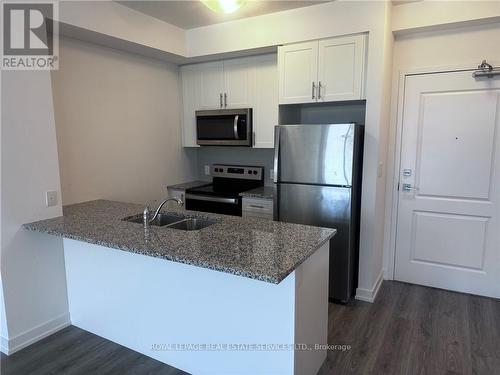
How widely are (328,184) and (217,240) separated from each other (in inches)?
51.8

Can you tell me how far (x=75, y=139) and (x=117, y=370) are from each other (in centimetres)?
191

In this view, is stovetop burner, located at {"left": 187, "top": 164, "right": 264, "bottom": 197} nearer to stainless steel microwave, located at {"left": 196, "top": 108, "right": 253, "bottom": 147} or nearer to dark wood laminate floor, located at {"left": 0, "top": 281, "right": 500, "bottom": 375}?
stainless steel microwave, located at {"left": 196, "top": 108, "right": 253, "bottom": 147}

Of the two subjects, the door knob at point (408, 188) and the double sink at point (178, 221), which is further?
the door knob at point (408, 188)

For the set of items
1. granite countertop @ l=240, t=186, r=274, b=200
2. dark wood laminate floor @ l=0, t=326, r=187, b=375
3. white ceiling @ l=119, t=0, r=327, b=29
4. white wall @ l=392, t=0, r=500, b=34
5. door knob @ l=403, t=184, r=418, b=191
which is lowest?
dark wood laminate floor @ l=0, t=326, r=187, b=375

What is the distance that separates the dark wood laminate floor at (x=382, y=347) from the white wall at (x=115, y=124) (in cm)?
125

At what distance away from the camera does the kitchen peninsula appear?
167 cm

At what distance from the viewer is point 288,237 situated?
1.92 metres

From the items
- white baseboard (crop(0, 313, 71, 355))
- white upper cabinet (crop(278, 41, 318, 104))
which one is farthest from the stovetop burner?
white baseboard (crop(0, 313, 71, 355))

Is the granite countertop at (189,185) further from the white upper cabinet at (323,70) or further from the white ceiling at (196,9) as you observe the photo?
the white ceiling at (196,9)

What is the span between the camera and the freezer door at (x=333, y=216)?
2828mm

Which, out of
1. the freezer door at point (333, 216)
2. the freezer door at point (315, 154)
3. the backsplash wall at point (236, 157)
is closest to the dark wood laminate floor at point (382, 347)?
the freezer door at point (333, 216)

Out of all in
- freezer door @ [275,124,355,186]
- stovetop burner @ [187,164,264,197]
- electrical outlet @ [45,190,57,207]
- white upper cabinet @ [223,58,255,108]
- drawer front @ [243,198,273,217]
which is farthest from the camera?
stovetop burner @ [187,164,264,197]

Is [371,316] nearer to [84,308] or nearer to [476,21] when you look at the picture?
[84,308]

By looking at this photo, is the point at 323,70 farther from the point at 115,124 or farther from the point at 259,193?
the point at 115,124
